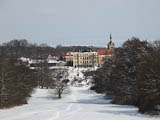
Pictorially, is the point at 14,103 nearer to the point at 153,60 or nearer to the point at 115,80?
the point at 115,80

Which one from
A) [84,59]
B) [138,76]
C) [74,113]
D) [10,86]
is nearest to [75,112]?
[74,113]

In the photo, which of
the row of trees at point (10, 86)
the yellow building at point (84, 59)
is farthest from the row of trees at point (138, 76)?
the yellow building at point (84, 59)

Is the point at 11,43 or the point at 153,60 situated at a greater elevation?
the point at 11,43

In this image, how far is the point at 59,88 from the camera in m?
44.4

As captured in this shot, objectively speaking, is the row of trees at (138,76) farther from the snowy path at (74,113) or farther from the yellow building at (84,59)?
the yellow building at (84,59)

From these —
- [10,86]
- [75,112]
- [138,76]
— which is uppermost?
[138,76]

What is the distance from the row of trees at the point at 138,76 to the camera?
17125 mm

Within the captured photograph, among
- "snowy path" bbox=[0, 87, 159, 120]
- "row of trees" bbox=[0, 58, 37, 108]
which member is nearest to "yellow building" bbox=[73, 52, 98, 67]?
"row of trees" bbox=[0, 58, 37, 108]

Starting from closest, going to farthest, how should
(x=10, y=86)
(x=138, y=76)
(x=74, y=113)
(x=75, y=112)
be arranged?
1. (x=74, y=113)
2. (x=75, y=112)
3. (x=138, y=76)
4. (x=10, y=86)

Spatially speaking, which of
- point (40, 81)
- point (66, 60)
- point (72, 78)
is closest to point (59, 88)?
point (40, 81)

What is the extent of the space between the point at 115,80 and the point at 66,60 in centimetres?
10033

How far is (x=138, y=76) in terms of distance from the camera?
1917cm

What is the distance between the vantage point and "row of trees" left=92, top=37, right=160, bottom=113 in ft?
56.2

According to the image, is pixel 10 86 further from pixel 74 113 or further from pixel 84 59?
pixel 84 59
